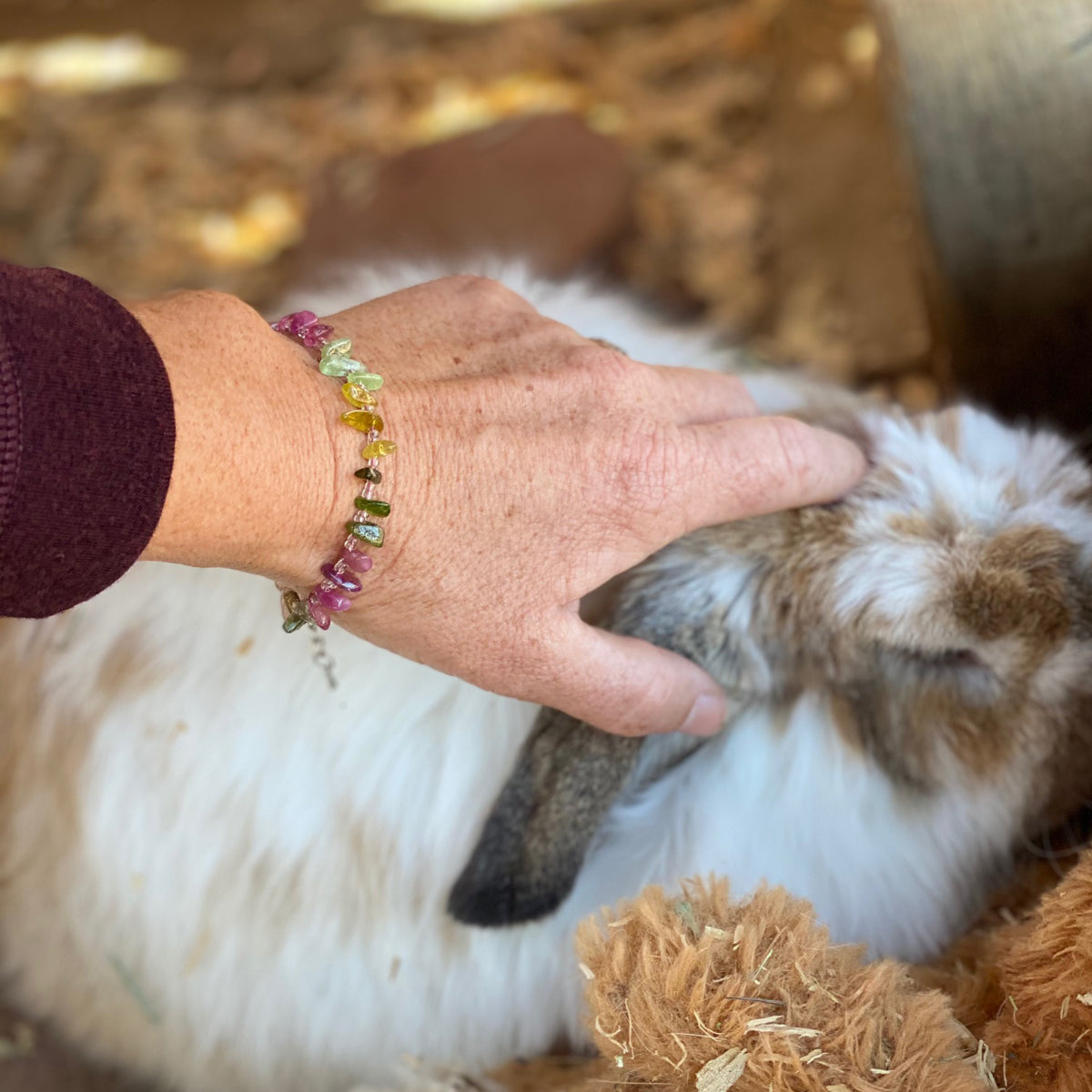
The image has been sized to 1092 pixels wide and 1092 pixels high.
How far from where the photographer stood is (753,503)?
164 cm

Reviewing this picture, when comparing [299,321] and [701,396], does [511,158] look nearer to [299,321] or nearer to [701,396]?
[701,396]

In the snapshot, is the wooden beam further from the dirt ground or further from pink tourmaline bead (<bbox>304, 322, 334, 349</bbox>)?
pink tourmaline bead (<bbox>304, 322, 334, 349</bbox>)

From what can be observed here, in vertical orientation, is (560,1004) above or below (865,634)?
below

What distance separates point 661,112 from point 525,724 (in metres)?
2.62

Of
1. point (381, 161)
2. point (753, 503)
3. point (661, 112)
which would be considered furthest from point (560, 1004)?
point (661, 112)

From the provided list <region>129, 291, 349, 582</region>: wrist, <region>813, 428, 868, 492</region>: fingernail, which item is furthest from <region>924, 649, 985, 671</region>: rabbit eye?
<region>129, 291, 349, 582</region>: wrist

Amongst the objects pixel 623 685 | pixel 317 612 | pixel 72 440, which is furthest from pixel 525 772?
pixel 72 440

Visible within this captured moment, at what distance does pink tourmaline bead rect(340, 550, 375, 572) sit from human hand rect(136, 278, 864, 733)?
0.9 inches

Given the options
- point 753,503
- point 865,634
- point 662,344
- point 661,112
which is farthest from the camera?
point 661,112

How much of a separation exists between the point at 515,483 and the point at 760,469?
14.8 inches

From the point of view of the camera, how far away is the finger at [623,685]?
4.95 ft

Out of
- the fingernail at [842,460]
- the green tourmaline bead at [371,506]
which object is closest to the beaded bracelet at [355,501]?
the green tourmaline bead at [371,506]

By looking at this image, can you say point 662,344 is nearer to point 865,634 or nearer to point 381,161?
point 865,634

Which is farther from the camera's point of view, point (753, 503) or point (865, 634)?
point (865, 634)
